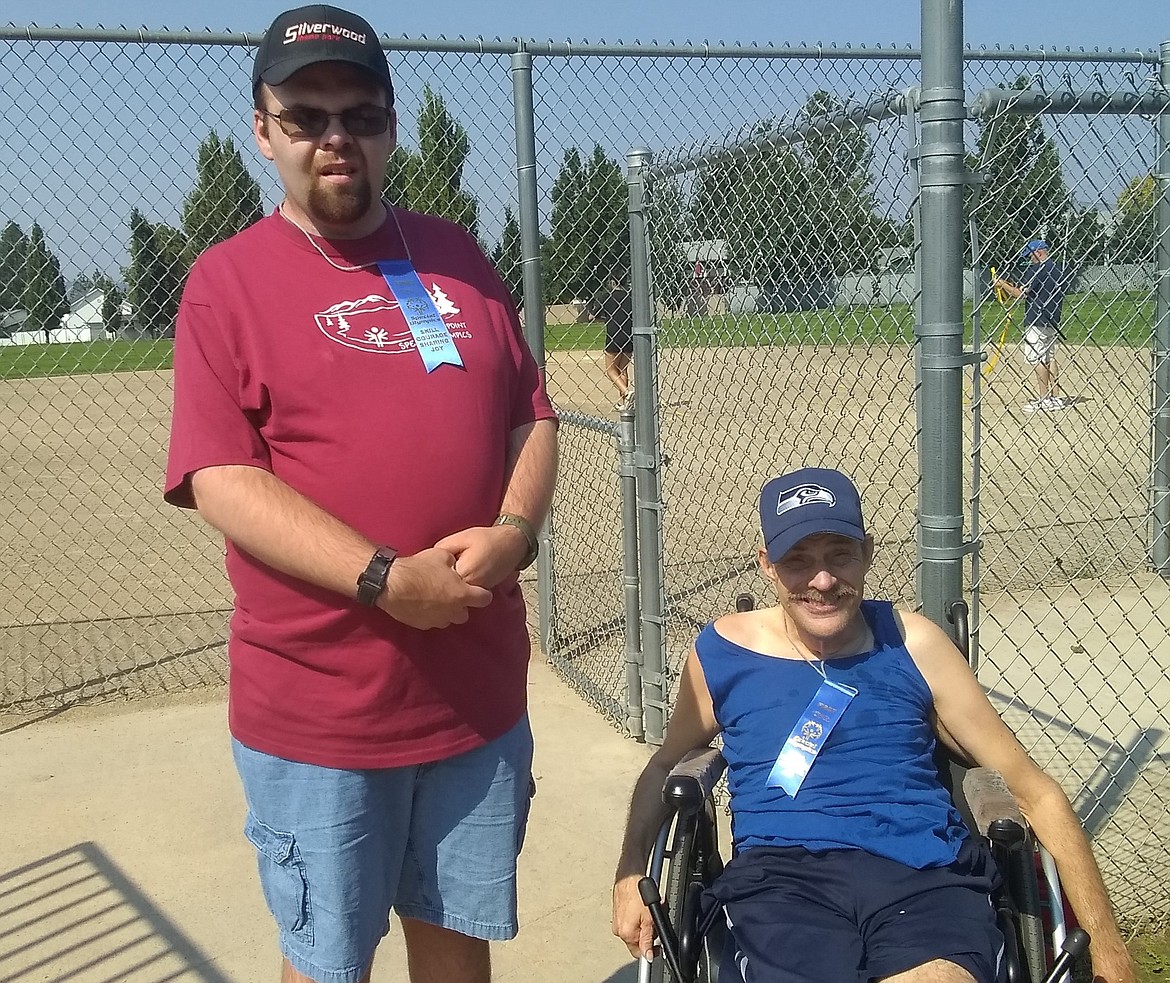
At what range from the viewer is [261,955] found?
315 centimetres

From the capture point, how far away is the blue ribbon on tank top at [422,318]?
6.75ft

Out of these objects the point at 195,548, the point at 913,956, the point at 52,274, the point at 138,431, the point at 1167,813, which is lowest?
the point at 138,431

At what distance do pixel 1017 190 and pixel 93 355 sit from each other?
21.0 ft

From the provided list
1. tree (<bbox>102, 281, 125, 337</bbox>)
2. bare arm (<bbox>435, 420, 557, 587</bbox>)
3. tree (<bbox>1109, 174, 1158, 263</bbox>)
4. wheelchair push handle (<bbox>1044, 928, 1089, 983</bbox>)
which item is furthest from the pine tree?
wheelchair push handle (<bbox>1044, 928, 1089, 983</bbox>)

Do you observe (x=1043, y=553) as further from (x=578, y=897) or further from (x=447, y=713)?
(x=447, y=713)

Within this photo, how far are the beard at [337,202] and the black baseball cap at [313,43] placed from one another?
0.19 metres

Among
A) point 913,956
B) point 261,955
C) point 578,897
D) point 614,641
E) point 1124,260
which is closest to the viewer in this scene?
point 913,956

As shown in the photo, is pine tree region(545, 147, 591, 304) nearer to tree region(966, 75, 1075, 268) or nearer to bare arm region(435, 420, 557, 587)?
tree region(966, 75, 1075, 268)

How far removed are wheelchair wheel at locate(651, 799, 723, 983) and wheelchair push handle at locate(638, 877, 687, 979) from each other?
0.09ft

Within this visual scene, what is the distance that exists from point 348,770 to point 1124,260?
2.92 metres

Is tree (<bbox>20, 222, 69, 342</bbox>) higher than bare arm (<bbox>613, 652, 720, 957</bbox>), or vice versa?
tree (<bbox>20, 222, 69, 342</bbox>)

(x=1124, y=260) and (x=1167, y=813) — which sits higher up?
(x=1124, y=260)

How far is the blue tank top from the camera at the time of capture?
2197 mm

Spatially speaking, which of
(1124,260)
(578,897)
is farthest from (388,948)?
(1124,260)
